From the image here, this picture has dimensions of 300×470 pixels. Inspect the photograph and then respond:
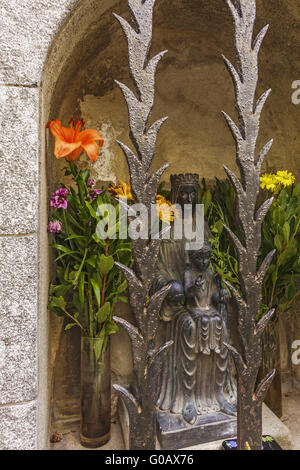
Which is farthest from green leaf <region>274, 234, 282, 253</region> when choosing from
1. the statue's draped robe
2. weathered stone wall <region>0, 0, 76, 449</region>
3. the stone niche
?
weathered stone wall <region>0, 0, 76, 449</region>

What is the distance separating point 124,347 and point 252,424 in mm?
1226

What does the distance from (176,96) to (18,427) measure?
6.64 ft

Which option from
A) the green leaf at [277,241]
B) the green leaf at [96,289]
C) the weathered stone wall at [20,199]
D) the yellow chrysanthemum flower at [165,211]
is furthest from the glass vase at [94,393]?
the green leaf at [277,241]

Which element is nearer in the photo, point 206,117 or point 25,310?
point 25,310

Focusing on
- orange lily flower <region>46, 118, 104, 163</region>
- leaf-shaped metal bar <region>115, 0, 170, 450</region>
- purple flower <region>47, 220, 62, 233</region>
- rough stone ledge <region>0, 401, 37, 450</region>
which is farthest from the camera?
purple flower <region>47, 220, 62, 233</region>

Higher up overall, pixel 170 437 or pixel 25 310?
pixel 25 310

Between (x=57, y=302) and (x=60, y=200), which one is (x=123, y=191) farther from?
(x=57, y=302)

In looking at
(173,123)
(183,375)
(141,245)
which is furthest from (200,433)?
(173,123)

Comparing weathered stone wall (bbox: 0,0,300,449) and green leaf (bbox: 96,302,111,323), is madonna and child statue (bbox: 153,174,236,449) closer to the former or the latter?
green leaf (bbox: 96,302,111,323)

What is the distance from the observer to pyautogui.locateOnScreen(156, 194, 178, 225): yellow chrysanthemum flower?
147 cm

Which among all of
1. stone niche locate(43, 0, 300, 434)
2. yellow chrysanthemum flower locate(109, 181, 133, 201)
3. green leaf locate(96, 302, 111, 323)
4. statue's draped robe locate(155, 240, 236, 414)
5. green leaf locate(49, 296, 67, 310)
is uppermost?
stone niche locate(43, 0, 300, 434)

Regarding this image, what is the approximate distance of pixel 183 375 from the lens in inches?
68.7

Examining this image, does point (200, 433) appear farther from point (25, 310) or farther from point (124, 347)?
point (25, 310)

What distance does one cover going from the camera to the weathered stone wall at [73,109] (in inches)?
44.3
